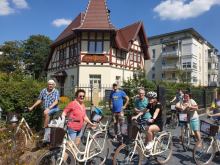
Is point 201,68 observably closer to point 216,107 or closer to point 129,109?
Answer: point 129,109

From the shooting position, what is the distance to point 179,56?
2344 inches

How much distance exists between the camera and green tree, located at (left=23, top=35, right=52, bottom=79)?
186 feet

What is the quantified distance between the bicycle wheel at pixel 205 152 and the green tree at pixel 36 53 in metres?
51.3

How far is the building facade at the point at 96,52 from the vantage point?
30.3 meters

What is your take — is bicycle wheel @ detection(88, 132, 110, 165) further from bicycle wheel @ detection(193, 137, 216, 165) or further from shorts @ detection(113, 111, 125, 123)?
shorts @ detection(113, 111, 125, 123)

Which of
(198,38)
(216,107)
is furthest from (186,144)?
(198,38)

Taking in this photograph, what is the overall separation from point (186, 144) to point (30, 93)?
17.5 feet

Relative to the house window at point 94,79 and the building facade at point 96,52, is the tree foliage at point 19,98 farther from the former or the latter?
the house window at point 94,79

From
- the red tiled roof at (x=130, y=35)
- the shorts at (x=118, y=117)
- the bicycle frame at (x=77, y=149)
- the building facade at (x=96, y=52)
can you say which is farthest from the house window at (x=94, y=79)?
the bicycle frame at (x=77, y=149)

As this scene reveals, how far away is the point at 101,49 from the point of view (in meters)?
30.5

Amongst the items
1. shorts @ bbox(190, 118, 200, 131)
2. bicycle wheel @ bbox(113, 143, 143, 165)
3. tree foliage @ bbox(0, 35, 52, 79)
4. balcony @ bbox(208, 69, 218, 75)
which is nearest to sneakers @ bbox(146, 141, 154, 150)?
bicycle wheel @ bbox(113, 143, 143, 165)

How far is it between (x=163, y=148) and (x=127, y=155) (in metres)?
1.34

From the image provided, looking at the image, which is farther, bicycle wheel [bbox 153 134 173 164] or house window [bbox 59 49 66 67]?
house window [bbox 59 49 66 67]

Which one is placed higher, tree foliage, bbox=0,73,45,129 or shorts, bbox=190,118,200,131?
tree foliage, bbox=0,73,45,129
